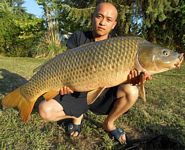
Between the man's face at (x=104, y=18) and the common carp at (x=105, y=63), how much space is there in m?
0.50

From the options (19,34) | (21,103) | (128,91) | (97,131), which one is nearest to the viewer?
(21,103)

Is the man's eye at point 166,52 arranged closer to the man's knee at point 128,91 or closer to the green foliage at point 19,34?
the man's knee at point 128,91

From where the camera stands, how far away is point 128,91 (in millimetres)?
3475

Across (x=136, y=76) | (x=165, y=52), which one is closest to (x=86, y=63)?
(x=136, y=76)

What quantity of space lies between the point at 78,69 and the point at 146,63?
0.54 m

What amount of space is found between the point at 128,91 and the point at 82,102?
1.55 ft

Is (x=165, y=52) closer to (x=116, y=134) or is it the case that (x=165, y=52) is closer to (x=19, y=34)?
(x=116, y=134)

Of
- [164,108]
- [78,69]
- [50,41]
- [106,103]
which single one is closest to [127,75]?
[78,69]

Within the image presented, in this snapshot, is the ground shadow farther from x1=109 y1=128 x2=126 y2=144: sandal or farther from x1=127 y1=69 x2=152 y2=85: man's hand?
x1=127 y1=69 x2=152 y2=85: man's hand

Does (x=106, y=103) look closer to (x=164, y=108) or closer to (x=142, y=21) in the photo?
(x=164, y=108)

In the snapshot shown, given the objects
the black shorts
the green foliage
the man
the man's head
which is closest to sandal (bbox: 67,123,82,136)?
the man

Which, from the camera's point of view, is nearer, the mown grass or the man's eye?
the man's eye

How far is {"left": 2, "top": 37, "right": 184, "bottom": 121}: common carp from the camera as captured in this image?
2.81 meters

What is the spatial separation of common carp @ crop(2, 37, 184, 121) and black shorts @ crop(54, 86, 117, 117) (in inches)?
18.6
